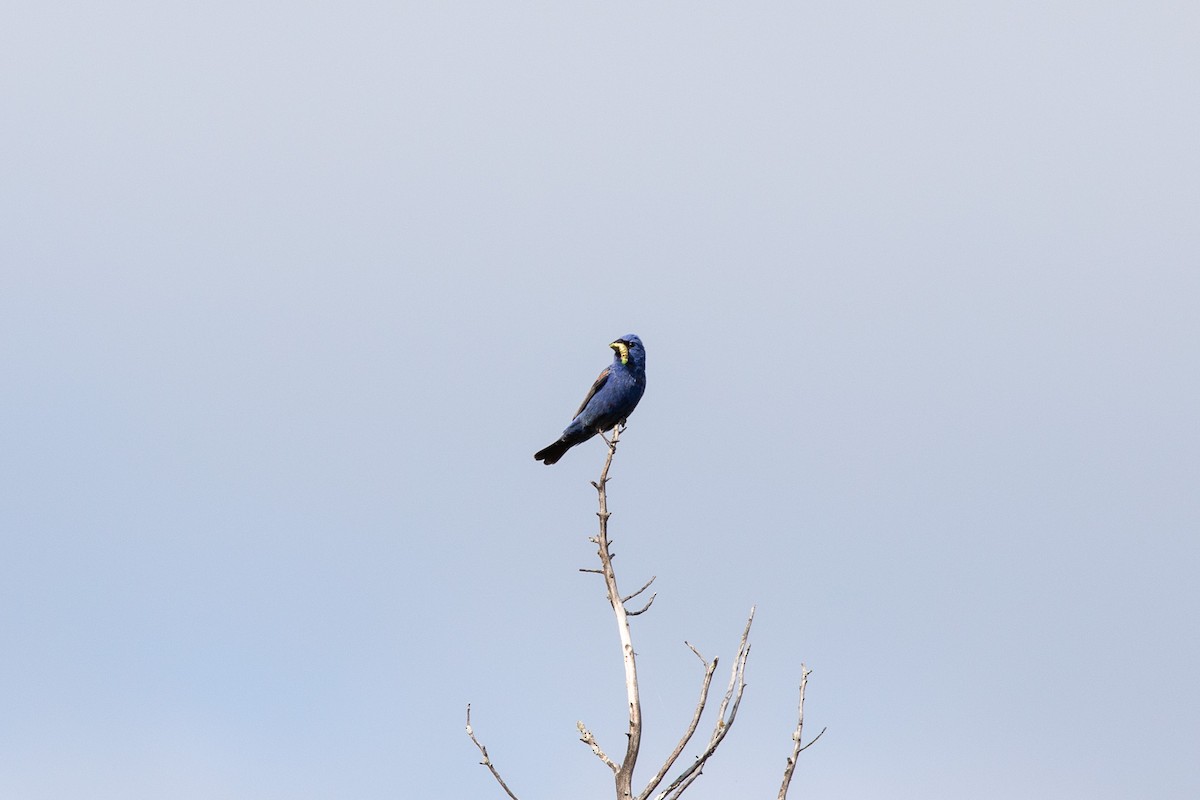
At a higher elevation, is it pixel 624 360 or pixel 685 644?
pixel 624 360

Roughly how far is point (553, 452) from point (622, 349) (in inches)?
64.5

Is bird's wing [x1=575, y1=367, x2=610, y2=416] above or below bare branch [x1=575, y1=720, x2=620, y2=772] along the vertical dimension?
above

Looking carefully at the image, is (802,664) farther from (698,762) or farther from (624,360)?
(624,360)

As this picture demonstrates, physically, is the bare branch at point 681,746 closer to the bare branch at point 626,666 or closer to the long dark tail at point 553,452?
the bare branch at point 626,666

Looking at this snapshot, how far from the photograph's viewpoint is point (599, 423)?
1780cm

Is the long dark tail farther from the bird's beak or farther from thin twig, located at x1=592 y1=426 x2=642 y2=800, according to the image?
thin twig, located at x1=592 y1=426 x2=642 y2=800

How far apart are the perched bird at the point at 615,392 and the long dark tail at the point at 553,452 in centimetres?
15

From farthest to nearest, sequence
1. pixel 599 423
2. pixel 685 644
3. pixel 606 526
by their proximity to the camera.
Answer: pixel 599 423, pixel 606 526, pixel 685 644

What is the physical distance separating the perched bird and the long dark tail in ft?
0.50

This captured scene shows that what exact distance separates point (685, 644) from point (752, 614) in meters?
0.49

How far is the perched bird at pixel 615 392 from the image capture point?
1767cm

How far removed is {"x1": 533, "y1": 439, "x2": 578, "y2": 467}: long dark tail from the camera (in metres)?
18.5

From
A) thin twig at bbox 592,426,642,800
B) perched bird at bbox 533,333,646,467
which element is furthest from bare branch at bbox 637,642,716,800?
perched bird at bbox 533,333,646,467

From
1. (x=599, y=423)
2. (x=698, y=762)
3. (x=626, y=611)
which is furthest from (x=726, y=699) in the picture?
(x=599, y=423)
